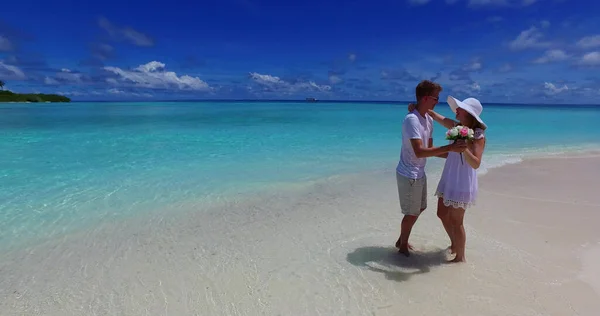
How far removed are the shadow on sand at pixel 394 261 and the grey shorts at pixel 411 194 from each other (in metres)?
0.66

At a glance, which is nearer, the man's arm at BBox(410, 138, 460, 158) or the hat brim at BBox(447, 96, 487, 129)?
the man's arm at BBox(410, 138, 460, 158)

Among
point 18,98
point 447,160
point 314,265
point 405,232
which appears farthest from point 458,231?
point 18,98

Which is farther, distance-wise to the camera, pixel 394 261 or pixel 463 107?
pixel 394 261

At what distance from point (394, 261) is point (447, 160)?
141 cm

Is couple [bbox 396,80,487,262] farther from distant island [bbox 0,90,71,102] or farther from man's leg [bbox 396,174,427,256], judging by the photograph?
distant island [bbox 0,90,71,102]

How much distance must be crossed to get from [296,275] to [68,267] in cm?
285

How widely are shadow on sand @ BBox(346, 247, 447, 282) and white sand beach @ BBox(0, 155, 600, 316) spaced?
0.07ft

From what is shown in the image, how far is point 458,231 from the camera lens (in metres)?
3.99

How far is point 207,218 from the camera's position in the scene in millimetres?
6000

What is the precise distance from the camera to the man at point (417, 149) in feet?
11.9

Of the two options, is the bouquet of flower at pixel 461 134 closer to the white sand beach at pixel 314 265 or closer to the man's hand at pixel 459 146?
the man's hand at pixel 459 146

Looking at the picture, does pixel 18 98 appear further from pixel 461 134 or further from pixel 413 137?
pixel 461 134

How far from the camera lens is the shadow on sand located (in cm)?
408

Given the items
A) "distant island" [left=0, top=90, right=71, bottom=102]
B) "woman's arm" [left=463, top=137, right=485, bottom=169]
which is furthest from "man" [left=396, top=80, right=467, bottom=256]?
"distant island" [left=0, top=90, right=71, bottom=102]
